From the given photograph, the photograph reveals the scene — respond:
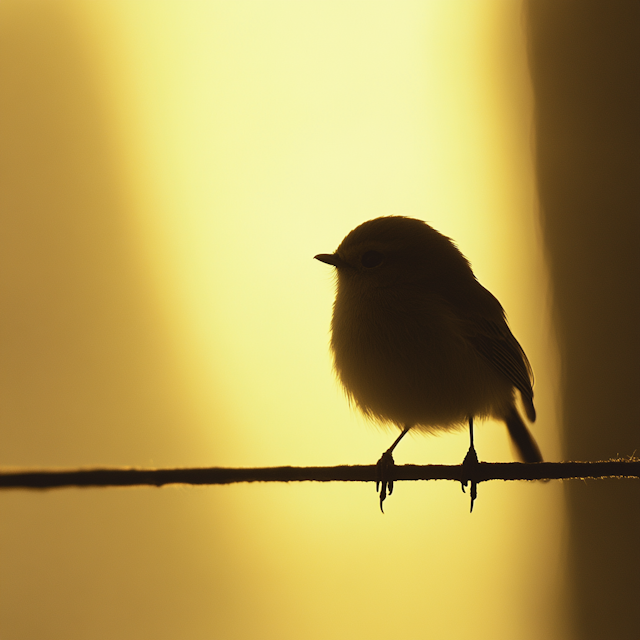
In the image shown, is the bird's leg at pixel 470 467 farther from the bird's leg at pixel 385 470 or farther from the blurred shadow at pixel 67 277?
Answer: the blurred shadow at pixel 67 277

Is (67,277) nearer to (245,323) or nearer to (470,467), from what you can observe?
(245,323)

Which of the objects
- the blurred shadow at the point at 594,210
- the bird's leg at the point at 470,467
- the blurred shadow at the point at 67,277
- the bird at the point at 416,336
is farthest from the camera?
the blurred shadow at the point at 594,210

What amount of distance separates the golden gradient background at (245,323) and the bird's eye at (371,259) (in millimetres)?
354

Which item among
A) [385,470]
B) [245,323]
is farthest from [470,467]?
[245,323]

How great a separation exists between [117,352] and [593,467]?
94cm

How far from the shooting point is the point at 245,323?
1100 millimetres

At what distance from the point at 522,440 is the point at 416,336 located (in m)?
0.41

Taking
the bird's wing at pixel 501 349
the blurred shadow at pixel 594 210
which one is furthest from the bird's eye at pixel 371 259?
the blurred shadow at pixel 594 210

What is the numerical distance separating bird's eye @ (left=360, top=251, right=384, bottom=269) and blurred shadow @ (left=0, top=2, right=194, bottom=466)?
554 millimetres

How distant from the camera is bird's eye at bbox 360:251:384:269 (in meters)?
0.74

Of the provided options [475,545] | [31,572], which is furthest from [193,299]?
[475,545]

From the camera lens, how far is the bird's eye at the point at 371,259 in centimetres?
74

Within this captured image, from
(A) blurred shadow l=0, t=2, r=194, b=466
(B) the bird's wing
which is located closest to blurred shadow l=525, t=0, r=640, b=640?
(B) the bird's wing

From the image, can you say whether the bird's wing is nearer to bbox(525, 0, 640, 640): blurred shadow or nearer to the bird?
the bird
